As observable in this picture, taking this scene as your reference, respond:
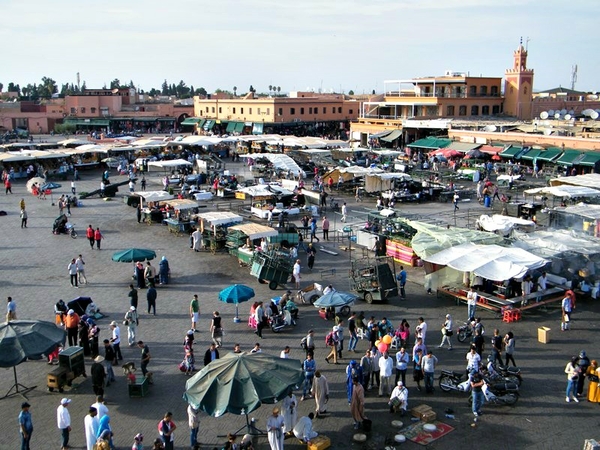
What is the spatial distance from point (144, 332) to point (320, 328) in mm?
4757

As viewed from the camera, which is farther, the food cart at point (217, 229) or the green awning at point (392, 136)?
the green awning at point (392, 136)

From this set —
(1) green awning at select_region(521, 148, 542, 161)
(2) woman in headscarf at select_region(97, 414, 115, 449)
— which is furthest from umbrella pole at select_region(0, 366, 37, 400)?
(1) green awning at select_region(521, 148, 542, 161)

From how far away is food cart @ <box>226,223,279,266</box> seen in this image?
22250 mm

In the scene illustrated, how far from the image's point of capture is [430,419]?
1186cm

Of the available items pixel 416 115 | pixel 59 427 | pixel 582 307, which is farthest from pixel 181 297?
pixel 416 115

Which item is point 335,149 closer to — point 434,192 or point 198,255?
point 434,192

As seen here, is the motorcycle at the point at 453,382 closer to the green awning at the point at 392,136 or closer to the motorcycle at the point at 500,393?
the motorcycle at the point at 500,393

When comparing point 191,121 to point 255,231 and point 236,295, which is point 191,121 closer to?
point 255,231

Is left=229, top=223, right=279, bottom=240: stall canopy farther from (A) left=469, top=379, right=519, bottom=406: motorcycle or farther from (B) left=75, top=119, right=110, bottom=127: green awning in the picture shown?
(B) left=75, top=119, right=110, bottom=127: green awning

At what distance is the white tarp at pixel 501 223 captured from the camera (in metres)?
24.0

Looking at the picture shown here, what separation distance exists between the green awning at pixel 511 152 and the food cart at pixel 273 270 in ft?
97.9

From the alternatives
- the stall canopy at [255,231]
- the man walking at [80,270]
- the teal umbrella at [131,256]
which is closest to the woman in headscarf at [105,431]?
the teal umbrella at [131,256]

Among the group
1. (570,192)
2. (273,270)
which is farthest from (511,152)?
(273,270)

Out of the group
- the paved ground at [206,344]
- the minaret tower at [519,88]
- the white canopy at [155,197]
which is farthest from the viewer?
the minaret tower at [519,88]
